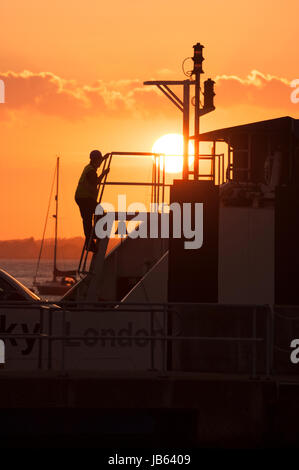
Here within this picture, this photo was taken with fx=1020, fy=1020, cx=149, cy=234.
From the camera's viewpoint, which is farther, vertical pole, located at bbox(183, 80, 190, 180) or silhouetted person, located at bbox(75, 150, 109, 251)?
vertical pole, located at bbox(183, 80, 190, 180)

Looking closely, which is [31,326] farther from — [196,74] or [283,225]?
[196,74]

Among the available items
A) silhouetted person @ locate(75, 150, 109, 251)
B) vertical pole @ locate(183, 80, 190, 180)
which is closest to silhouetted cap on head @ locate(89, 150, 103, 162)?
silhouetted person @ locate(75, 150, 109, 251)

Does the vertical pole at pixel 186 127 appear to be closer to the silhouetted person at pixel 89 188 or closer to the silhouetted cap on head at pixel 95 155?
the silhouetted person at pixel 89 188

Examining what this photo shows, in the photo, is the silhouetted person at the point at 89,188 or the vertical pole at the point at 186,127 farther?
the vertical pole at the point at 186,127

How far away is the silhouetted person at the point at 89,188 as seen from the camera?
19.9m

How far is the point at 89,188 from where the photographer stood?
1992 centimetres

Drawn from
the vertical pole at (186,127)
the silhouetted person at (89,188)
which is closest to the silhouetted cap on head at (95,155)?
the silhouetted person at (89,188)

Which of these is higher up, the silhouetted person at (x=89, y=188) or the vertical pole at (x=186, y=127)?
the vertical pole at (x=186, y=127)

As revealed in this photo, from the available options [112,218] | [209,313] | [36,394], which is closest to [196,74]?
[112,218]

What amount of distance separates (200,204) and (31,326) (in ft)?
11.5

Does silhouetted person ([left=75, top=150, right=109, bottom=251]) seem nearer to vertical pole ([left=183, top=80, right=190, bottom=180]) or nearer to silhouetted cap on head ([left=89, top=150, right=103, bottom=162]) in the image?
silhouetted cap on head ([left=89, top=150, right=103, bottom=162])

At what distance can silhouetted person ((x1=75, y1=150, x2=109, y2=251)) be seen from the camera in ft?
65.3

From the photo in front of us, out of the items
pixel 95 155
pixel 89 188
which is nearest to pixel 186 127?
pixel 95 155
